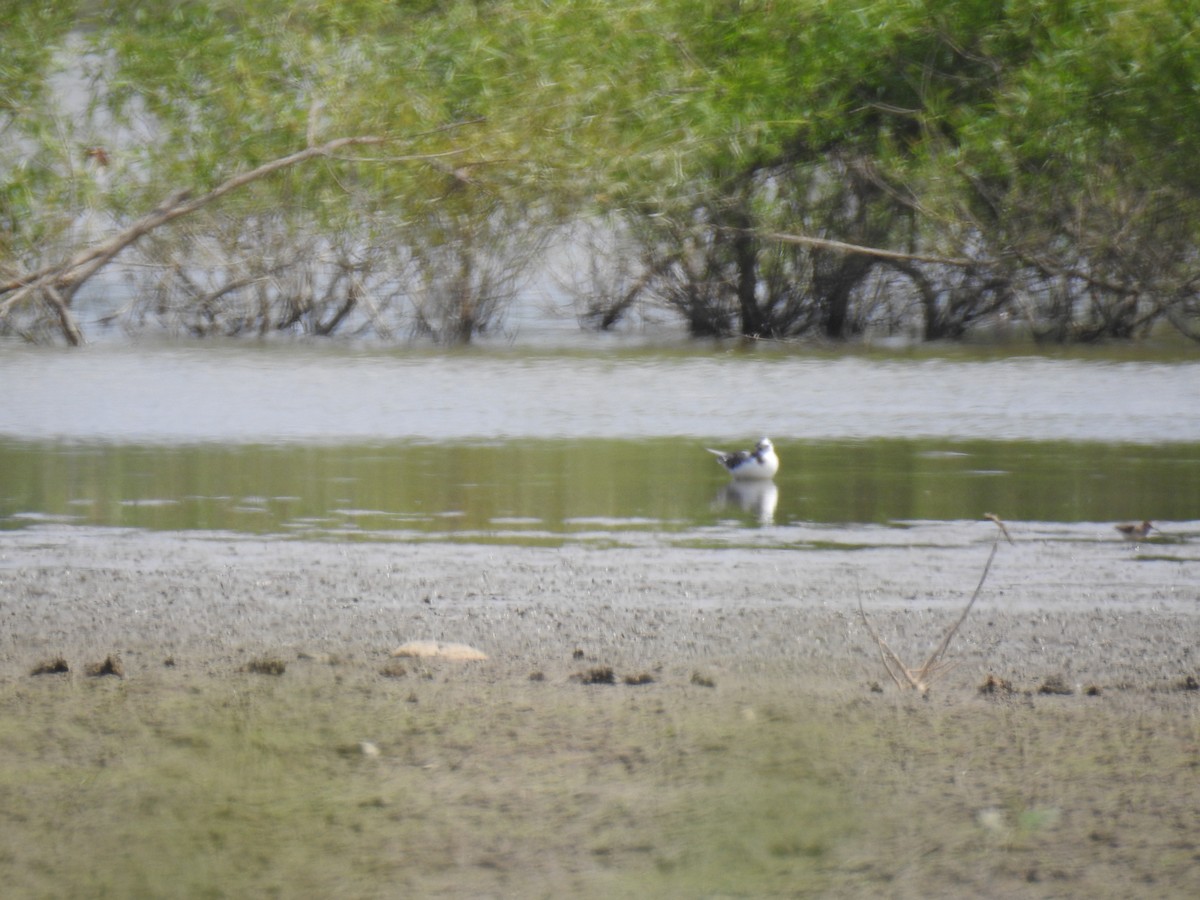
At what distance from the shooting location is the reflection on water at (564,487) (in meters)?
6.95

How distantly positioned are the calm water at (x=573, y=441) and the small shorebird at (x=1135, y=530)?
1.24 ft

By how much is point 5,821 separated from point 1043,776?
6.44 feet

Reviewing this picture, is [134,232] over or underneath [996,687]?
over

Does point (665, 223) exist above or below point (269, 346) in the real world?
above

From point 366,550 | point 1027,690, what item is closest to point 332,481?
point 366,550

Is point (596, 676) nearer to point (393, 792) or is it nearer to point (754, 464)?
point (393, 792)

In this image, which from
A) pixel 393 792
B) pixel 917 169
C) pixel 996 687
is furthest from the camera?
pixel 917 169

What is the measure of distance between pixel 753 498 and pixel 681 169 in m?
8.85

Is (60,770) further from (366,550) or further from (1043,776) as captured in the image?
(366,550)

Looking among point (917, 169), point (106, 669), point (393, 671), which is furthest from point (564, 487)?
point (917, 169)

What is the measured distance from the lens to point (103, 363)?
14688mm

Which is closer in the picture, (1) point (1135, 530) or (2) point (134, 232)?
(1) point (1135, 530)

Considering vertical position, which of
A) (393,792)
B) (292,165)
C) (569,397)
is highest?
(292,165)

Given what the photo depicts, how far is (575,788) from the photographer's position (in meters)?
3.33
